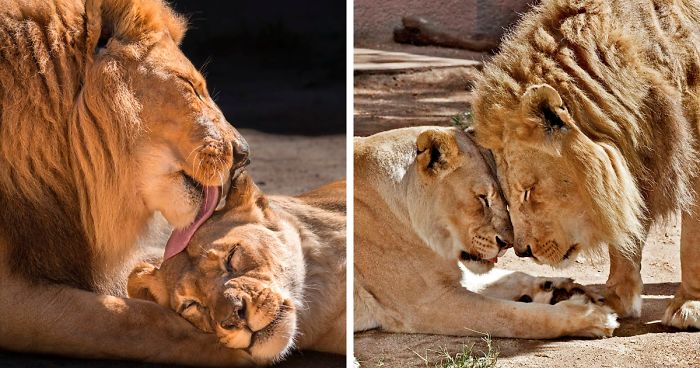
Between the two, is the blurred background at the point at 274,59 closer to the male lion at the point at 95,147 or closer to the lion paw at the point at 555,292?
the lion paw at the point at 555,292

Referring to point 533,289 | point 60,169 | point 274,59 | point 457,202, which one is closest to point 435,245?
point 457,202

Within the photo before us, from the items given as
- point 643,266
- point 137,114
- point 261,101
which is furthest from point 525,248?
point 261,101

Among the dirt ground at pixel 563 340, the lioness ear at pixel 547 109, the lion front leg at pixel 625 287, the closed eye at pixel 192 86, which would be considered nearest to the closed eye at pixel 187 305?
the closed eye at pixel 192 86

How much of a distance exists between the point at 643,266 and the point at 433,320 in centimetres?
87

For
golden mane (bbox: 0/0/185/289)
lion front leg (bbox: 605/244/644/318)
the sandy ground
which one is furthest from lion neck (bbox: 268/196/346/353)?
the sandy ground

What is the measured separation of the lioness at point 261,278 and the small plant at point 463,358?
0.25 m

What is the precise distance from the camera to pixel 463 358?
269cm

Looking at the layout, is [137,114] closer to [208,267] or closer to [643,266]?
[208,267]

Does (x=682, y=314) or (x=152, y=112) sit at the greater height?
(x=152, y=112)

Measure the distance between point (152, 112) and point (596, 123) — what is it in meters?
1.09

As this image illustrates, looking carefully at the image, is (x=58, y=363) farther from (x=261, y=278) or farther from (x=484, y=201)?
(x=484, y=201)

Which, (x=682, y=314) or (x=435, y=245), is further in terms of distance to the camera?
(x=435, y=245)

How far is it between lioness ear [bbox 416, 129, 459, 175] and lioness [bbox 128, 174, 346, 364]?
0.30m

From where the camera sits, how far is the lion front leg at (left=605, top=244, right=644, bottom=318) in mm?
3070
